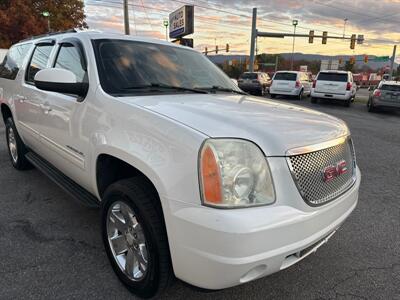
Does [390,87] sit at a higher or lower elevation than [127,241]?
higher

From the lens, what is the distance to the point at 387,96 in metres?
15.8

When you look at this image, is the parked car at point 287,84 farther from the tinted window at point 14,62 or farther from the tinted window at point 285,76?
the tinted window at point 14,62

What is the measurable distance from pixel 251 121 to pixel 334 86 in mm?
17574

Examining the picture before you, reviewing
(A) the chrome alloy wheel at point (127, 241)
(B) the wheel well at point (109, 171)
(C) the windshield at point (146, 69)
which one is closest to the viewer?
(A) the chrome alloy wheel at point (127, 241)

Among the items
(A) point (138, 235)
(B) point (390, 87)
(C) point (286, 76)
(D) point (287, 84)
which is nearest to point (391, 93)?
(B) point (390, 87)

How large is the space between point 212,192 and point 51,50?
284 cm

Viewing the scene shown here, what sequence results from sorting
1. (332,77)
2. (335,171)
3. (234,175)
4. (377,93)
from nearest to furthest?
(234,175), (335,171), (377,93), (332,77)

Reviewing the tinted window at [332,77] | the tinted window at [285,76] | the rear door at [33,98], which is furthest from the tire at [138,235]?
the tinted window at [285,76]

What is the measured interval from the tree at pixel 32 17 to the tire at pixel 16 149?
3445 centimetres

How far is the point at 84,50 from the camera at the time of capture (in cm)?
316

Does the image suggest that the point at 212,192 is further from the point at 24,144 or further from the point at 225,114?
the point at 24,144

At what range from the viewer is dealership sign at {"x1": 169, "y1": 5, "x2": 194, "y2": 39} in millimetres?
26188

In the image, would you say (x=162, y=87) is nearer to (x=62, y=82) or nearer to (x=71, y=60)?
(x=62, y=82)

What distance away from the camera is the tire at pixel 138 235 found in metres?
2.20
